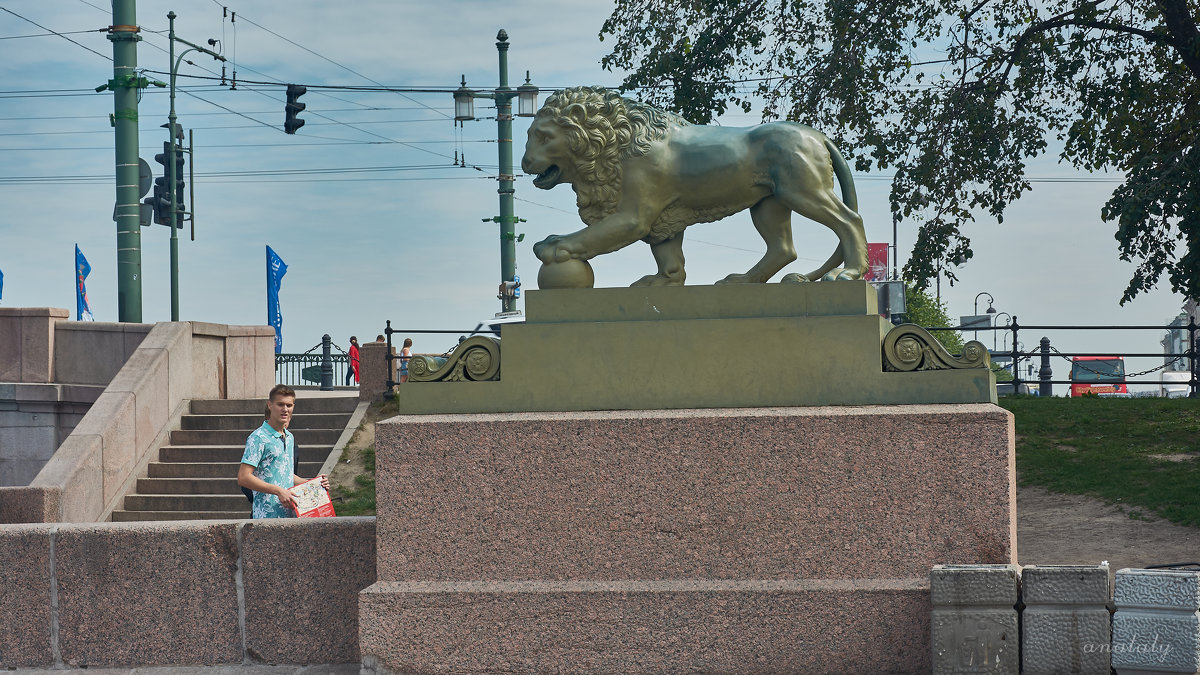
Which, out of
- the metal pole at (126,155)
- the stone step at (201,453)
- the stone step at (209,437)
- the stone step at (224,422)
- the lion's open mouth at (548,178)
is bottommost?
the stone step at (201,453)

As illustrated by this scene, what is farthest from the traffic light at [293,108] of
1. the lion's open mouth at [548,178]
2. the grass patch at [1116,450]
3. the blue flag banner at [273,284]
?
A: the lion's open mouth at [548,178]

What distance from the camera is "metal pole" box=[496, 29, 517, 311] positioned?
24.8 m

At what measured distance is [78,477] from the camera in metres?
14.1

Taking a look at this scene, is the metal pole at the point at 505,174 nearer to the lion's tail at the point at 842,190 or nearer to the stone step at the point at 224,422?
the stone step at the point at 224,422

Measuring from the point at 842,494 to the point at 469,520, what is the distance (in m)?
1.72

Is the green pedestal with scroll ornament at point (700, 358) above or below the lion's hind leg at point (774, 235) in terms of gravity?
below

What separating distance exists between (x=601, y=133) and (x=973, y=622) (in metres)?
2.98

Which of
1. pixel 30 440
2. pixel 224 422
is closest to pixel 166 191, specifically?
pixel 30 440

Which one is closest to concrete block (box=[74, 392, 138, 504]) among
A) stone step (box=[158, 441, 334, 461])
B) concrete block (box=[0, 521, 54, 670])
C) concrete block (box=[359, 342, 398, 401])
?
stone step (box=[158, 441, 334, 461])

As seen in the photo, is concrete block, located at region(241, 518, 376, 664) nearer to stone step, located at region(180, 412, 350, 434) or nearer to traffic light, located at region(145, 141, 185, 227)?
stone step, located at region(180, 412, 350, 434)

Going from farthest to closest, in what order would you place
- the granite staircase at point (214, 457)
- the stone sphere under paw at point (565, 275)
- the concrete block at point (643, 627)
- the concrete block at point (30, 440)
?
1. the concrete block at point (30, 440)
2. the granite staircase at point (214, 457)
3. the stone sphere under paw at point (565, 275)
4. the concrete block at point (643, 627)

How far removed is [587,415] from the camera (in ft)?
18.3

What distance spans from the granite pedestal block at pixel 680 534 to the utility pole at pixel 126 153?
45.4 ft

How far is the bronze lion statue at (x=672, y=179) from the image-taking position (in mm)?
6090
